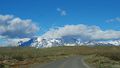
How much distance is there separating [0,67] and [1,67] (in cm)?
16

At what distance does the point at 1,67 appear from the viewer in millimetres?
48469

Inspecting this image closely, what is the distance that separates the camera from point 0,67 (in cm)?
4838

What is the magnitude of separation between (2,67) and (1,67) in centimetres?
18

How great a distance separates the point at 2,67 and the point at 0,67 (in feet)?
1.10

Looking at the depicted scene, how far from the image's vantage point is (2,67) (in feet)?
159
